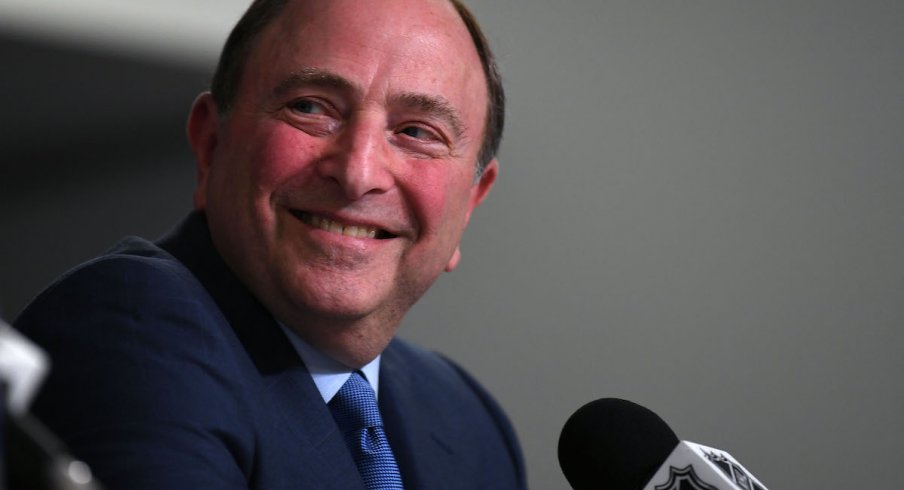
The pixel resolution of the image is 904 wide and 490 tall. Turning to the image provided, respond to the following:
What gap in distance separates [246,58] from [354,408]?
1.60 ft

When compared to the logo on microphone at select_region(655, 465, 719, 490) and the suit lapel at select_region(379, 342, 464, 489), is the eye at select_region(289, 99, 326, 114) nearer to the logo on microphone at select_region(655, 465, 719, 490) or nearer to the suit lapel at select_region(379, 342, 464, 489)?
the suit lapel at select_region(379, 342, 464, 489)

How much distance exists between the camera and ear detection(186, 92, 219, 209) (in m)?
1.50

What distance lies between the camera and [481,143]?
1569 millimetres

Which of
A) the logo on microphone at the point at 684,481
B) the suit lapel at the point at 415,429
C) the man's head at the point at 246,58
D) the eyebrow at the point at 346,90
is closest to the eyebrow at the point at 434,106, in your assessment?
the eyebrow at the point at 346,90

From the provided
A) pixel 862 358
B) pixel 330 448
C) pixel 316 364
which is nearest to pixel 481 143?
pixel 316 364

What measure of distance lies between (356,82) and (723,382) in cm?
247

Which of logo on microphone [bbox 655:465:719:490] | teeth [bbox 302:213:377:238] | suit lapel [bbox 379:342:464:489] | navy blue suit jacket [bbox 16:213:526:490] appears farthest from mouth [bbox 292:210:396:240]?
logo on microphone [bbox 655:465:719:490]

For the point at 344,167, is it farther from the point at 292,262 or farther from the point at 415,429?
the point at 415,429

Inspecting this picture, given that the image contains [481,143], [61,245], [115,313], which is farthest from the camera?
[61,245]

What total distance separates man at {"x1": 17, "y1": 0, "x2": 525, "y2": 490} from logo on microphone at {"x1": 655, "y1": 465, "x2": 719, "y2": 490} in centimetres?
42

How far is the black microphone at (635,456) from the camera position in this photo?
0.95 m

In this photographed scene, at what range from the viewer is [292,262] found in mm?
1338

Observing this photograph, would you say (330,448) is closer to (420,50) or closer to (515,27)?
(420,50)

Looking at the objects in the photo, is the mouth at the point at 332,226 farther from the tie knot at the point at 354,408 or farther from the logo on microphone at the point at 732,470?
the logo on microphone at the point at 732,470
